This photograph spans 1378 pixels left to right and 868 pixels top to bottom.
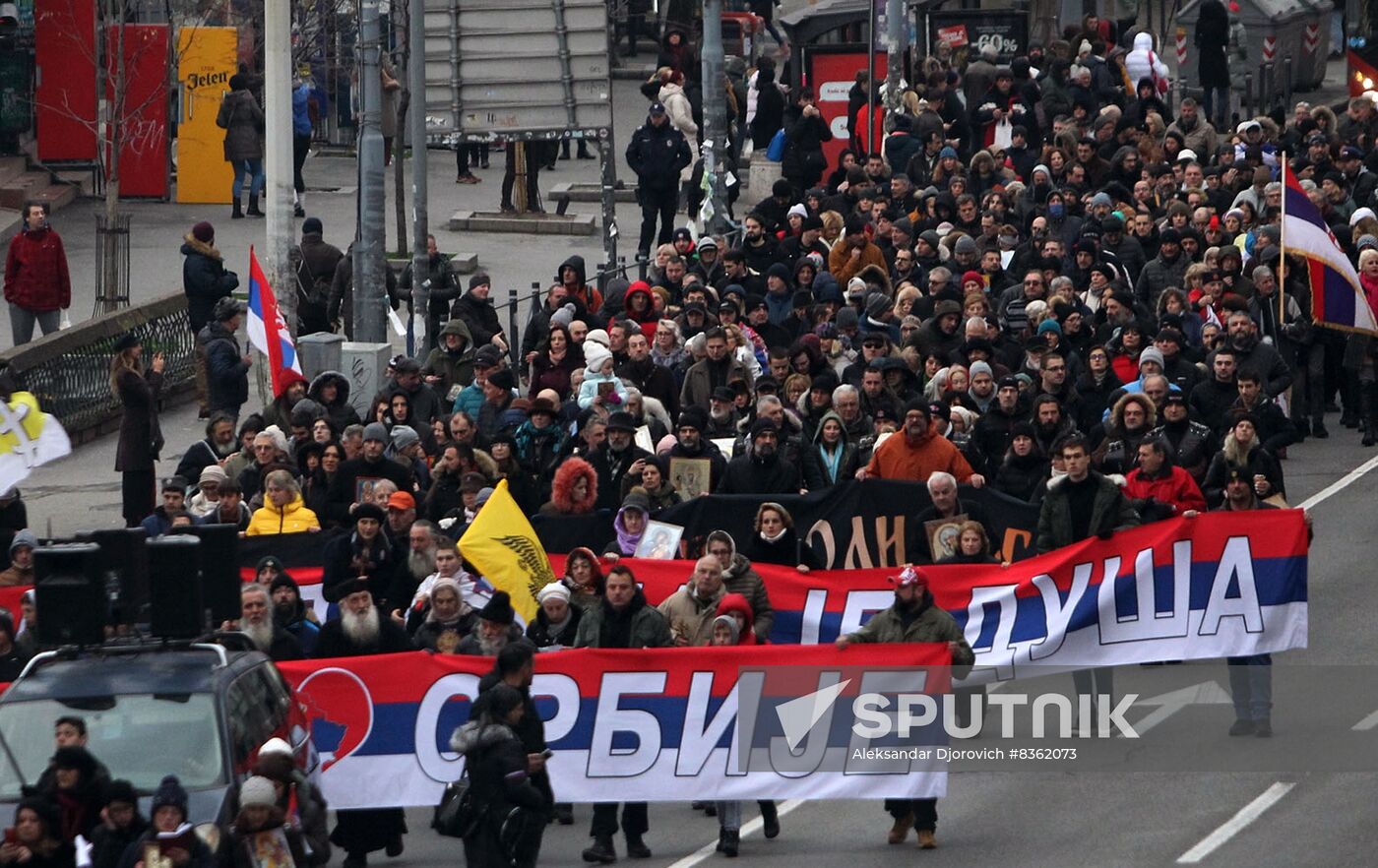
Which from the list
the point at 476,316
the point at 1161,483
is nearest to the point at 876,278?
the point at 476,316

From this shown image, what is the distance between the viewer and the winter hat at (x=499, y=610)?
13.7m

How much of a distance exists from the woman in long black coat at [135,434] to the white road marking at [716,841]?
23.3 feet

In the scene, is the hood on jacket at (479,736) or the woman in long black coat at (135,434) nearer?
the hood on jacket at (479,736)

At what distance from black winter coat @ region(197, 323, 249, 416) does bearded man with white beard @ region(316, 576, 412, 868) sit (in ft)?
22.7

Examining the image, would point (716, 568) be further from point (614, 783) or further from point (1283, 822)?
point (1283, 822)

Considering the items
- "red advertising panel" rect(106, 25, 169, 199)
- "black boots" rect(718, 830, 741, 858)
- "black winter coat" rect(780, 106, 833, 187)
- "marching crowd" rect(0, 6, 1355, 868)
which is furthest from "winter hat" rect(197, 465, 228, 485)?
"black winter coat" rect(780, 106, 833, 187)

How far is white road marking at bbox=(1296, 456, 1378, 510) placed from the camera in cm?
2102

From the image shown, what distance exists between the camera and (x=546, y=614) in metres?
14.3

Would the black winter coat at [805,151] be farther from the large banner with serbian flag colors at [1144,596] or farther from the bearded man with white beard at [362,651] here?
the bearded man with white beard at [362,651]

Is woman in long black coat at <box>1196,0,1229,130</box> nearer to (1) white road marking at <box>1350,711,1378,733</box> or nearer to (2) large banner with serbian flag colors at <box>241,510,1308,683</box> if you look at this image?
(1) white road marking at <box>1350,711,1378,733</box>

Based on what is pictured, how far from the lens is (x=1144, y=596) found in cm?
1493

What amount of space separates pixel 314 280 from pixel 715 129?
19.2ft

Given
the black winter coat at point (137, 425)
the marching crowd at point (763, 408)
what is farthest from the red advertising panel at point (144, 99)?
the black winter coat at point (137, 425)

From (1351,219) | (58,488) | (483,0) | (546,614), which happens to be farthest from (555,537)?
(483,0)
